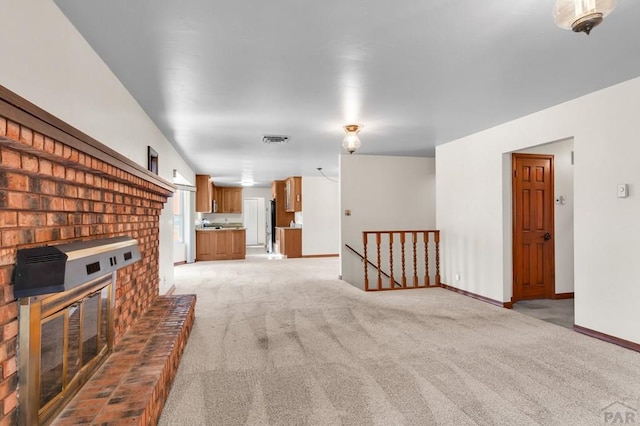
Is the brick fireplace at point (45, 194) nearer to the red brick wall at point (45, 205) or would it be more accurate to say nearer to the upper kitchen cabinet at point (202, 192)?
the red brick wall at point (45, 205)

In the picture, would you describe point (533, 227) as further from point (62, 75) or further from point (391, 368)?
point (62, 75)

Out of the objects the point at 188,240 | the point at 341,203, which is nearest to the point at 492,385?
the point at 341,203

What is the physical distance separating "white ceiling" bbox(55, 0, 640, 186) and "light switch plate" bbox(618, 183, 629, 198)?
0.89 m

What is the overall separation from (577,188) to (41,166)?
4.23 m

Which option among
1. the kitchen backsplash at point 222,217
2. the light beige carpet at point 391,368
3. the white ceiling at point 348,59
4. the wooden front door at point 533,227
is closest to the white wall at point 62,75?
the white ceiling at point 348,59

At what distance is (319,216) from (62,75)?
838cm

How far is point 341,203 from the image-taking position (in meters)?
6.72

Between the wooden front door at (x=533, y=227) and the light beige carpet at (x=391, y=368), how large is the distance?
2.89 feet

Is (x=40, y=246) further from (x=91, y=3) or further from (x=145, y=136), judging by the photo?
(x=145, y=136)

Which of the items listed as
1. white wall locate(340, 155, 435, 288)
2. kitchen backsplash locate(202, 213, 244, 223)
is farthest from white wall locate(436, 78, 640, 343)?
kitchen backsplash locate(202, 213, 244, 223)

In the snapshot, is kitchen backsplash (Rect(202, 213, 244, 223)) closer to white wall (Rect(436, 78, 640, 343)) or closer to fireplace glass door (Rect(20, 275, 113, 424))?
white wall (Rect(436, 78, 640, 343))

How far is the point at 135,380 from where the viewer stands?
79.1 inches

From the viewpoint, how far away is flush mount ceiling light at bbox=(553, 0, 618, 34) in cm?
158

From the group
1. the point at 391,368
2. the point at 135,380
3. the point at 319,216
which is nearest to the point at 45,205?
the point at 135,380
